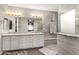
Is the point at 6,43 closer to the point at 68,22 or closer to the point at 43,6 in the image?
the point at 43,6

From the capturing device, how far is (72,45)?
235 cm

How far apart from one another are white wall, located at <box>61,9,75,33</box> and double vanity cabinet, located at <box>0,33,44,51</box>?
1.92 ft

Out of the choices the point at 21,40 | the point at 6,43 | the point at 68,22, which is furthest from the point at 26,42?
the point at 68,22

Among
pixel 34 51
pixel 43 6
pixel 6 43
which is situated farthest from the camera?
pixel 6 43

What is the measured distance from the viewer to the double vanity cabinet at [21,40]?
263cm

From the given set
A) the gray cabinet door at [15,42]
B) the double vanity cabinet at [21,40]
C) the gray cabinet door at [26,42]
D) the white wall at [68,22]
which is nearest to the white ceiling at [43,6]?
the white wall at [68,22]

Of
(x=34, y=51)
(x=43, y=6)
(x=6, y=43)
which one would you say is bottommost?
(x=34, y=51)

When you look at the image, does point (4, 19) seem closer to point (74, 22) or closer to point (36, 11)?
point (36, 11)

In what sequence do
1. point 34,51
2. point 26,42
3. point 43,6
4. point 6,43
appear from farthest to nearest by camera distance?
point 6,43 → point 26,42 → point 34,51 → point 43,6

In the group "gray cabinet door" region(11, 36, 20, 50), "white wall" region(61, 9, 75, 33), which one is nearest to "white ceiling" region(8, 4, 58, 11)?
"white wall" region(61, 9, 75, 33)

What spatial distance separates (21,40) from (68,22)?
1.29 m

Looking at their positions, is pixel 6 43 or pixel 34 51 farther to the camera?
pixel 6 43

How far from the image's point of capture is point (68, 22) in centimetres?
244
